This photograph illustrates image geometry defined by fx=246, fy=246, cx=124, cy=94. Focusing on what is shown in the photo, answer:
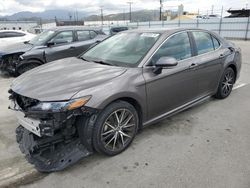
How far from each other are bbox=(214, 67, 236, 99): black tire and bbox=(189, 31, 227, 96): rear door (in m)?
0.26

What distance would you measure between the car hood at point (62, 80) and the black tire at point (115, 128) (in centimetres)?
38

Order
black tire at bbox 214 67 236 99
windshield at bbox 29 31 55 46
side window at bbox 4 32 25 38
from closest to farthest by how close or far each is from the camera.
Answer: black tire at bbox 214 67 236 99, windshield at bbox 29 31 55 46, side window at bbox 4 32 25 38

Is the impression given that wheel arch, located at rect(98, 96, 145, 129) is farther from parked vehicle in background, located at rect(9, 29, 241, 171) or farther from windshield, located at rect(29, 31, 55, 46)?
windshield, located at rect(29, 31, 55, 46)

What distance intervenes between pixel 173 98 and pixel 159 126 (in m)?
0.57

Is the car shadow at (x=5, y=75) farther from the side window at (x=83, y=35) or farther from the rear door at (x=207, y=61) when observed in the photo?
the rear door at (x=207, y=61)

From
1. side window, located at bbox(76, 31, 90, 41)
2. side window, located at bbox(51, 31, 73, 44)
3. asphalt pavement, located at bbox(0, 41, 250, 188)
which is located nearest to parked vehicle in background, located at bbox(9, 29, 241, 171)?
asphalt pavement, located at bbox(0, 41, 250, 188)

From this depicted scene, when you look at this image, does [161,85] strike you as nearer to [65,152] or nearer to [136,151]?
[136,151]

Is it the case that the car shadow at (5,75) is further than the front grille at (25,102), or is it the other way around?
the car shadow at (5,75)

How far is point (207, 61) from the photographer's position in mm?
4324

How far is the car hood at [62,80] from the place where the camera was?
9.11ft

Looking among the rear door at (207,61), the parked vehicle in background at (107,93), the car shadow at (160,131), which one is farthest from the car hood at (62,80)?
the rear door at (207,61)

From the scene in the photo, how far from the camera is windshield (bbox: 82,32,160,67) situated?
3.53m

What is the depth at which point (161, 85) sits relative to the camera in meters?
3.52

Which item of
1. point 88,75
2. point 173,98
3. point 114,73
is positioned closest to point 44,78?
point 88,75
